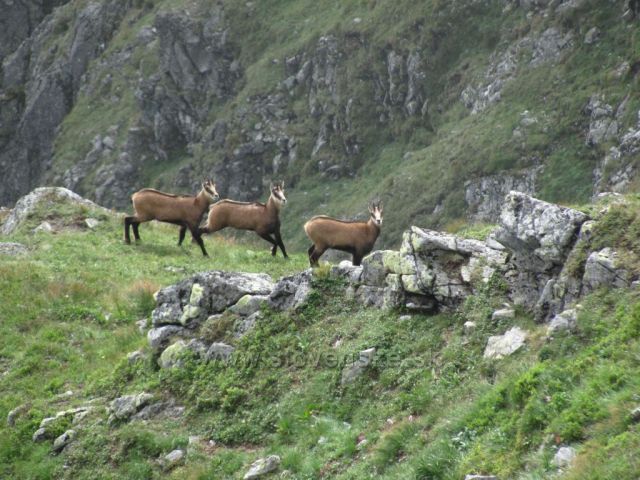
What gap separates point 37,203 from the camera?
93.9ft

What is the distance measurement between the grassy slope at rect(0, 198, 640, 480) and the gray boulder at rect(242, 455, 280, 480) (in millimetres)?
196

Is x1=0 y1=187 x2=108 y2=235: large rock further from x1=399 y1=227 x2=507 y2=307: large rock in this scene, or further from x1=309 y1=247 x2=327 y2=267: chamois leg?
x1=399 y1=227 x2=507 y2=307: large rock

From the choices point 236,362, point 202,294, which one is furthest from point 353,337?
point 202,294

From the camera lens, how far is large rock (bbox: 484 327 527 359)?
10164mm

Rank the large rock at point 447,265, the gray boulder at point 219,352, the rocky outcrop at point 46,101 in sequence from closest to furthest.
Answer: the large rock at point 447,265, the gray boulder at point 219,352, the rocky outcrop at point 46,101

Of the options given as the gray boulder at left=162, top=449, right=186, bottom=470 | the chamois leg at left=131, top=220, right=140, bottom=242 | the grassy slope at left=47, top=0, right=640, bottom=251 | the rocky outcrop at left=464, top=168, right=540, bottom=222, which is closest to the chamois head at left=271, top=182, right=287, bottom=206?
the chamois leg at left=131, top=220, right=140, bottom=242

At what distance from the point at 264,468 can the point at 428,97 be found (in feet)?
207

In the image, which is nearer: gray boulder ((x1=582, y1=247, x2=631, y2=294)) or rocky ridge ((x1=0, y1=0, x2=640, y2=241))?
gray boulder ((x1=582, y1=247, x2=631, y2=294))

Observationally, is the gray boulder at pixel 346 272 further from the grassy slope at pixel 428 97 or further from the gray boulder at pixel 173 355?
the grassy slope at pixel 428 97

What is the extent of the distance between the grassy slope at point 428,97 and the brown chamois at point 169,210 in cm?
2815

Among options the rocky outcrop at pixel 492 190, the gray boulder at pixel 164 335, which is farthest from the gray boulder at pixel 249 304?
the rocky outcrop at pixel 492 190

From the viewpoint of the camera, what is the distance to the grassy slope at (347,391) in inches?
316

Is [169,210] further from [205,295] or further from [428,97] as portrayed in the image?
[428,97]

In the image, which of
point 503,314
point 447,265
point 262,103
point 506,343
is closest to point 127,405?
point 447,265
